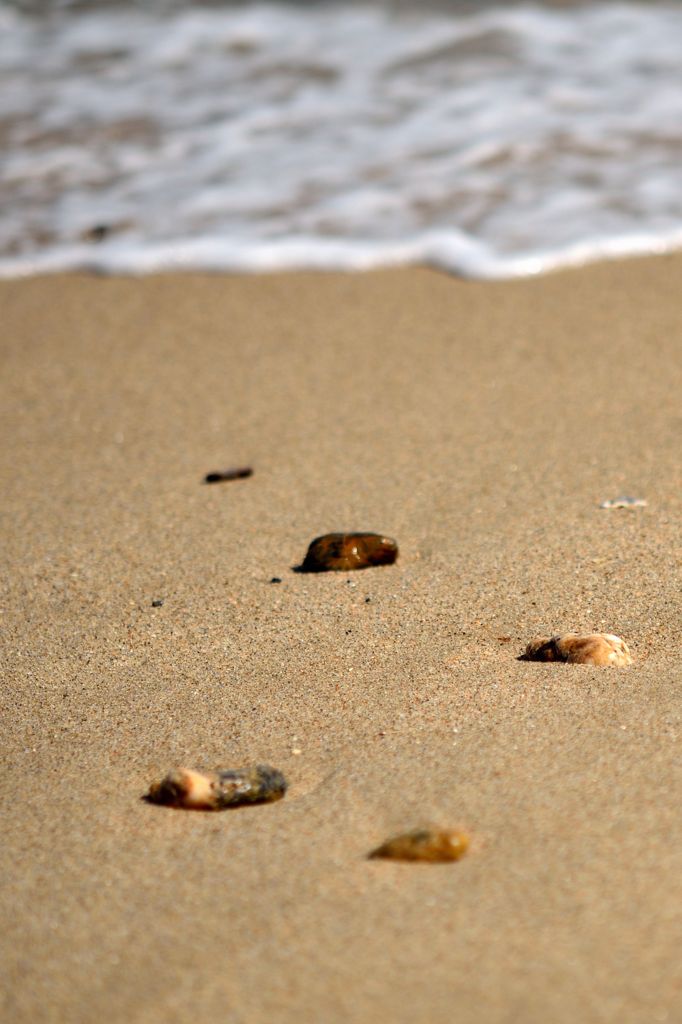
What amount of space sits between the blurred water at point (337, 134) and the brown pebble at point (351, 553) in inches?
61.8

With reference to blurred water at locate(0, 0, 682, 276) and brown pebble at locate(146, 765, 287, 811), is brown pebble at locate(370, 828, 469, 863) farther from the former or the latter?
blurred water at locate(0, 0, 682, 276)

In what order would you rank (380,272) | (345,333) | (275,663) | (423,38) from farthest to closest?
(423,38), (380,272), (345,333), (275,663)

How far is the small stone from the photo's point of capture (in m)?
2.22

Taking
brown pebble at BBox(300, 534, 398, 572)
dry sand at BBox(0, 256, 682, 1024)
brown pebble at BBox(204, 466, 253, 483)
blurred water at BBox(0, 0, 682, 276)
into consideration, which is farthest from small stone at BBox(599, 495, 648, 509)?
blurred water at BBox(0, 0, 682, 276)

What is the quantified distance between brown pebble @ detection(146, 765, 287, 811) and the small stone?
3.25 feet

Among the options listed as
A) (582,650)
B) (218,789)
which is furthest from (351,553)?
(218,789)

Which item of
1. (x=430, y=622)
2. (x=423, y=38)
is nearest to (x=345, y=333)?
(x=430, y=622)

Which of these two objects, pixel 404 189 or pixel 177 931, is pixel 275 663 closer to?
pixel 177 931

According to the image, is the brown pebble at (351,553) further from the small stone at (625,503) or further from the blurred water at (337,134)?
the blurred water at (337,134)

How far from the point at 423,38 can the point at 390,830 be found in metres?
4.57

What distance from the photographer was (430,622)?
6.24 feet

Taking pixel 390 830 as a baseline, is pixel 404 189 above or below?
above

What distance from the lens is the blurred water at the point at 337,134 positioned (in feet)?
12.3

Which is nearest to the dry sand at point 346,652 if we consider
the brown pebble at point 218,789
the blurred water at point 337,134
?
the brown pebble at point 218,789
